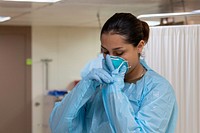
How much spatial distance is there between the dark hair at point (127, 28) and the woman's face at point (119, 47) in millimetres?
17

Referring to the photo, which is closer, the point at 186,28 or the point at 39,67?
the point at 186,28

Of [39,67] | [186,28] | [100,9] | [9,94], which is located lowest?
[9,94]

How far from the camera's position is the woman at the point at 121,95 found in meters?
1.45

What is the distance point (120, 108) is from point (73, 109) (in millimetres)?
236

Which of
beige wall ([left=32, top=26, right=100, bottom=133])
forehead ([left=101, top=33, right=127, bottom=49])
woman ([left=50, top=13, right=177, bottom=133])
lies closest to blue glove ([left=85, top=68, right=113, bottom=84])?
woman ([left=50, top=13, right=177, bottom=133])

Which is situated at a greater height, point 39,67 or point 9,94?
point 39,67

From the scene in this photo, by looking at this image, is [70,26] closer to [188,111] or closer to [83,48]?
[83,48]

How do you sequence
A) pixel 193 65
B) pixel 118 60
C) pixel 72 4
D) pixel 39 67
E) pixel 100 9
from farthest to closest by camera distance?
pixel 39 67, pixel 100 9, pixel 72 4, pixel 193 65, pixel 118 60

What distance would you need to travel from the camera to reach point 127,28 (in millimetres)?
1527

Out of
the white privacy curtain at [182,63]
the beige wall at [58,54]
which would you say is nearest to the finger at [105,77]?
the white privacy curtain at [182,63]

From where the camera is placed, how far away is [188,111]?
2.68 m

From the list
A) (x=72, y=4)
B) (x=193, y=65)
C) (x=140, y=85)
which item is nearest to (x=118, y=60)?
(x=140, y=85)

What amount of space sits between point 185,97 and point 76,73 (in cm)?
397

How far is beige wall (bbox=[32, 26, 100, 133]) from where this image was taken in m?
6.27
